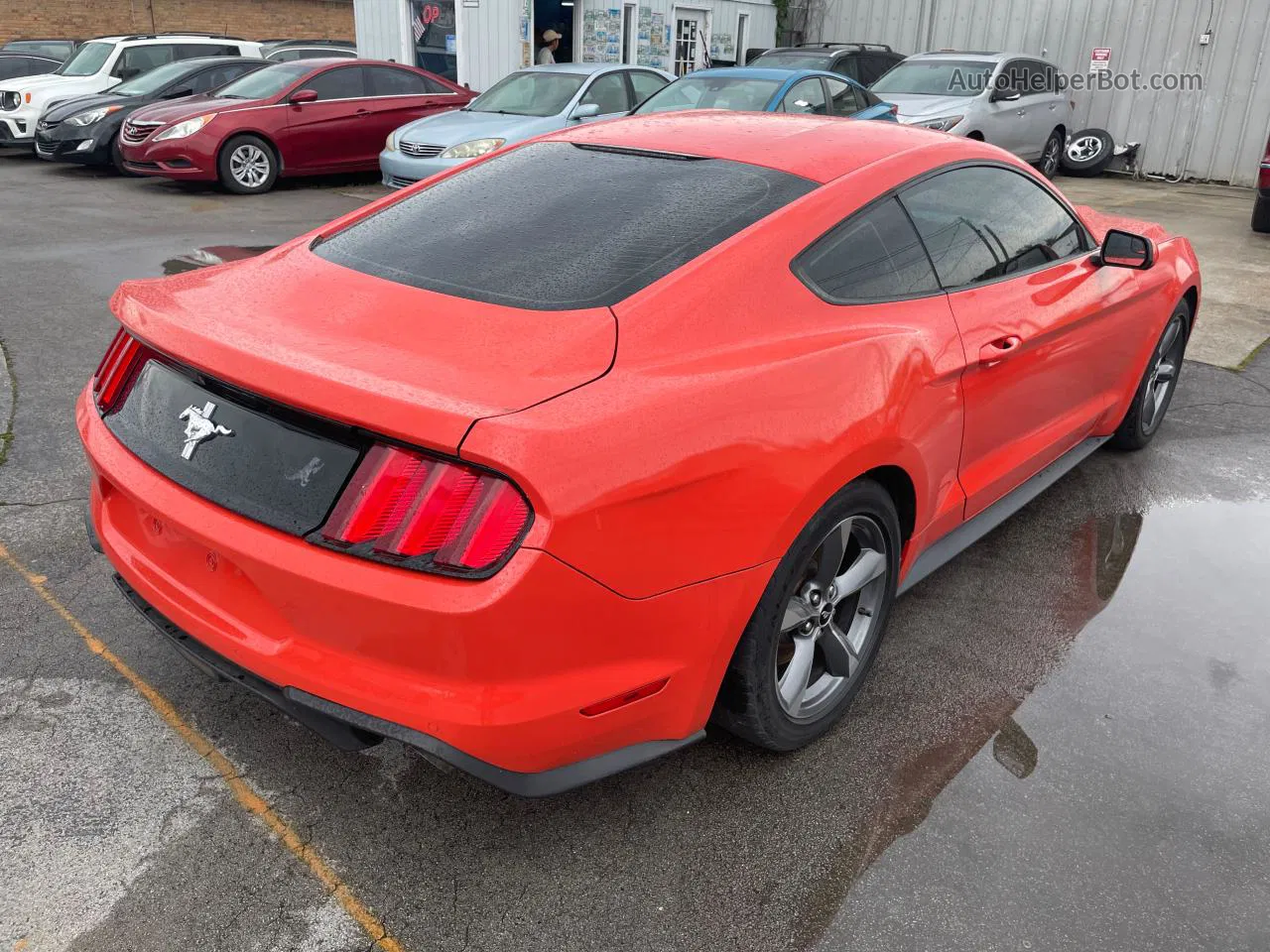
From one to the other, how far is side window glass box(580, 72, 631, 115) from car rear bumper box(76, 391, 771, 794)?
9552 millimetres

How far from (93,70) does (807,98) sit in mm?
10298

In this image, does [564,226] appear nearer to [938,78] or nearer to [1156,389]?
[1156,389]

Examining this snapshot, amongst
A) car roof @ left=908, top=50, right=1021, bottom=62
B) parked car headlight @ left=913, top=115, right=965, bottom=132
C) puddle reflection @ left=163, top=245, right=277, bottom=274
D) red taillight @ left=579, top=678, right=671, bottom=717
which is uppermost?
car roof @ left=908, top=50, right=1021, bottom=62

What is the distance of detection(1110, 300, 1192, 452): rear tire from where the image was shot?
4.44m

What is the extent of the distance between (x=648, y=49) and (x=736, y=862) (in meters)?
17.5

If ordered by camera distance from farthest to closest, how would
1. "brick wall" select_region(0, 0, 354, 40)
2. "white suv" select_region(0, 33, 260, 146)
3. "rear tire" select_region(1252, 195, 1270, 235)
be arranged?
"brick wall" select_region(0, 0, 354, 40) → "white suv" select_region(0, 33, 260, 146) → "rear tire" select_region(1252, 195, 1270, 235)

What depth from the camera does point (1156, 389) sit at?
15.4 ft

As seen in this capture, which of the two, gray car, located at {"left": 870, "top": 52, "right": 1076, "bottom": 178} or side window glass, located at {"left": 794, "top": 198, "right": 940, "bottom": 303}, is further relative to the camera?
gray car, located at {"left": 870, "top": 52, "right": 1076, "bottom": 178}

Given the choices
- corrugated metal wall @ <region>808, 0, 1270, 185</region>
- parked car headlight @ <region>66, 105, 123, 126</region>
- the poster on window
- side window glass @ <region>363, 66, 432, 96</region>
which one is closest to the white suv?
parked car headlight @ <region>66, 105, 123, 126</region>

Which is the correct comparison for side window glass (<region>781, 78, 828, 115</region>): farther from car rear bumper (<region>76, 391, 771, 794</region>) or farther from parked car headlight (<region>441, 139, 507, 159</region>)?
car rear bumper (<region>76, 391, 771, 794</region>)

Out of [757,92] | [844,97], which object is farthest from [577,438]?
[844,97]

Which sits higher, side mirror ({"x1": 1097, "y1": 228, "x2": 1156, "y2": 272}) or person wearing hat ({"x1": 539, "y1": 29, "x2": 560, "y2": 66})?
person wearing hat ({"x1": 539, "y1": 29, "x2": 560, "y2": 66})

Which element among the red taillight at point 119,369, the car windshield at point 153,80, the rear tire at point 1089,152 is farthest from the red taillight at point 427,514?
the rear tire at point 1089,152

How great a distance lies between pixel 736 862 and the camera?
227 cm
